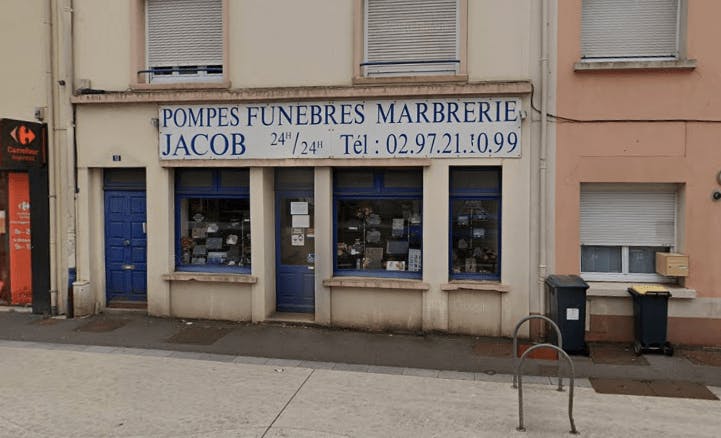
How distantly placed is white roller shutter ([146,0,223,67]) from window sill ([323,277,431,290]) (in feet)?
13.7

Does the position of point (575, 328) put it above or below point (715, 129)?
below

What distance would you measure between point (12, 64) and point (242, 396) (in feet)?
25.1

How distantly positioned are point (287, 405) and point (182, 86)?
5.80m

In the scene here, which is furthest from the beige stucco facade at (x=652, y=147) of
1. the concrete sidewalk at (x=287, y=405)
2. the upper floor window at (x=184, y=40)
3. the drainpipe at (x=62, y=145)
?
the drainpipe at (x=62, y=145)

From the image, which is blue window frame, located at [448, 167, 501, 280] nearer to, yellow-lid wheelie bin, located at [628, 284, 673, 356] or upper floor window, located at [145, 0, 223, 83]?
yellow-lid wheelie bin, located at [628, 284, 673, 356]

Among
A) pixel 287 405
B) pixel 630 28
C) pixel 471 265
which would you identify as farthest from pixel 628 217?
pixel 287 405

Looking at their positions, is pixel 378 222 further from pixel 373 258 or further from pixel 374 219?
pixel 373 258

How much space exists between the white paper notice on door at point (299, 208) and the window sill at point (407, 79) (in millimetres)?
2211

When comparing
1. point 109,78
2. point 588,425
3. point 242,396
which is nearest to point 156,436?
point 242,396

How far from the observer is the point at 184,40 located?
9477 mm

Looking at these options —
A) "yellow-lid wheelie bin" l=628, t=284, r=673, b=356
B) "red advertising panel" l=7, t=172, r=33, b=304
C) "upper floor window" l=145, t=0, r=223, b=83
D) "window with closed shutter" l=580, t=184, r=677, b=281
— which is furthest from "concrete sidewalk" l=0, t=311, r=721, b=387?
"upper floor window" l=145, t=0, r=223, b=83

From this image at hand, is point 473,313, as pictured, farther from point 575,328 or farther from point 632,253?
point 632,253

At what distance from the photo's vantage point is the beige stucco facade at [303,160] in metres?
8.29

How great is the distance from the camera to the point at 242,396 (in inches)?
235
